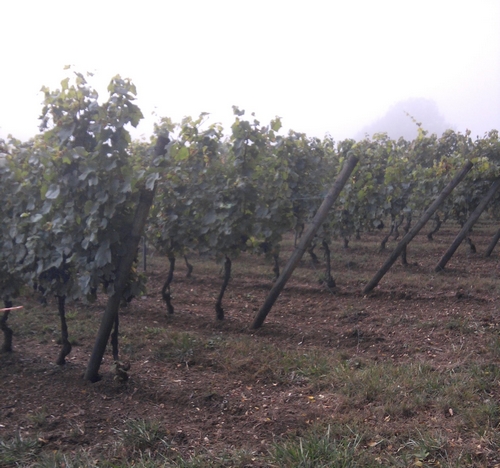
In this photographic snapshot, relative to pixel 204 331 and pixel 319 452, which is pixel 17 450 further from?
pixel 204 331

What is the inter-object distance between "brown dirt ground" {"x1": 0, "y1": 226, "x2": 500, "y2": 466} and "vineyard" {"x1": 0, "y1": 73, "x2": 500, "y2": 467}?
2 centimetres

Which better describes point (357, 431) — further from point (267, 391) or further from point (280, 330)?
point (280, 330)

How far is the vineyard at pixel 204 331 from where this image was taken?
10.5 feet

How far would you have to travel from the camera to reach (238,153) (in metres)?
5.93

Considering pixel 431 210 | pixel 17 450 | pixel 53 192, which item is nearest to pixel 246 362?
pixel 17 450

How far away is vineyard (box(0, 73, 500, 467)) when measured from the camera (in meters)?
3.19

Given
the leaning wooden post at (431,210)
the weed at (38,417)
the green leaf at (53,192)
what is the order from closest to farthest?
the weed at (38,417) → the green leaf at (53,192) → the leaning wooden post at (431,210)

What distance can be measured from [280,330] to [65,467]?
3369mm

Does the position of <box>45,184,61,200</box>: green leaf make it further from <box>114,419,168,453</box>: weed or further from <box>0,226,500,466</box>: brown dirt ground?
<box>114,419,168,453</box>: weed

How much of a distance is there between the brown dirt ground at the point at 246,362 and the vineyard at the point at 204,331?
2 cm

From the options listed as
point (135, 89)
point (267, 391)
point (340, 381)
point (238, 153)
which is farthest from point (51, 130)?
point (340, 381)

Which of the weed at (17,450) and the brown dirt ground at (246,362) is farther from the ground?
the brown dirt ground at (246,362)

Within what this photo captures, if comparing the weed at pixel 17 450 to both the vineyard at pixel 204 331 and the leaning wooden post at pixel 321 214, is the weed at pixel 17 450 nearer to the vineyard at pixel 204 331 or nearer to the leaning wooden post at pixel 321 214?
the vineyard at pixel 204 331

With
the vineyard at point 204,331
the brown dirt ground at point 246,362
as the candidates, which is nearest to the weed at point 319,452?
the vineyard at point 204,331
